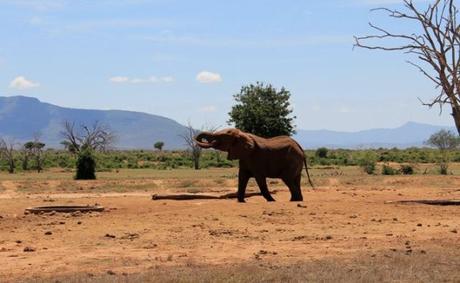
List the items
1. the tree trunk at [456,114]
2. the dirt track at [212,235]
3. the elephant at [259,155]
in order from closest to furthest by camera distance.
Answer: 1. the dirt track at [212,235]
2. the elephant at [259,155]
3. the tree trunk at [456,114]

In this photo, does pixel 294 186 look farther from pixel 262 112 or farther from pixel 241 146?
pixel 262 112

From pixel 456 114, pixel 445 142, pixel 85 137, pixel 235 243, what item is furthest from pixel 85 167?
pixel 445 142

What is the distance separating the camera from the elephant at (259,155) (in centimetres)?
2280

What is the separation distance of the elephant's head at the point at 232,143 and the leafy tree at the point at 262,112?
64.7 ft

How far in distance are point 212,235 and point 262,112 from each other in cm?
2780

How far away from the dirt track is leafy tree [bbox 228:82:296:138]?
824 inches

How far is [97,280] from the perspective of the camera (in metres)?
11.0

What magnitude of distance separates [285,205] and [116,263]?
28.7 ft

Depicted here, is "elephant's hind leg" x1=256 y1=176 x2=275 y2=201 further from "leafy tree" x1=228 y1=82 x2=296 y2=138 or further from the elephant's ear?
"leafy tree" x1=228 y1=82 x2=296 y2=138

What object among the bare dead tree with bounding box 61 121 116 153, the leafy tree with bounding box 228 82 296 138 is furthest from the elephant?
the bare dead tree with bounding box 61 121 116 153

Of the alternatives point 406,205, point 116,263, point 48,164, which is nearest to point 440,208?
point 406,205

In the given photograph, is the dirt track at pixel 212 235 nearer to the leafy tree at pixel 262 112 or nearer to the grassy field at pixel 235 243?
the grassy field at pixel 235 243

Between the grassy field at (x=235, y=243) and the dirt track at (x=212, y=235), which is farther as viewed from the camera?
the dirt track at (x=212, y=235)

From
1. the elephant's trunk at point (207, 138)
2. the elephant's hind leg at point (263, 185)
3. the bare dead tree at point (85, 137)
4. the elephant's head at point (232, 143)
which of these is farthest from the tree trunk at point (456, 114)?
the bare dead tree at point (85, 137)
